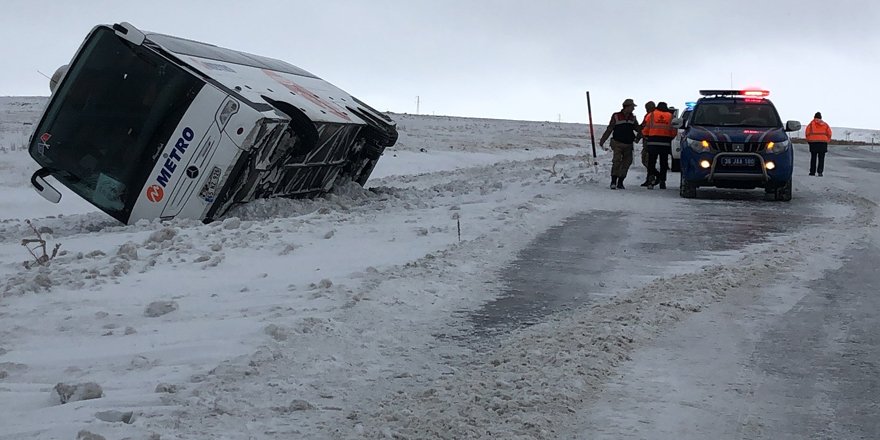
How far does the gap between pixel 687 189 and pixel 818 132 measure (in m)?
8.66

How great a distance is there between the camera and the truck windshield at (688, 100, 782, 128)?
53.1 ft

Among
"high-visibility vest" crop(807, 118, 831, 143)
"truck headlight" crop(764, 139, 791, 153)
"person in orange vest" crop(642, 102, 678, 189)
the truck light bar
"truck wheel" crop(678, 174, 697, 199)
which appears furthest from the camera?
"high-visibility vest" crop(807, 118, 831, 143)

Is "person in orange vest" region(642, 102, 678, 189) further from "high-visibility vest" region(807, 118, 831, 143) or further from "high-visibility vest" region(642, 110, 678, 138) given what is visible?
"high-visibility vest" region(807, 118, 831, 143)

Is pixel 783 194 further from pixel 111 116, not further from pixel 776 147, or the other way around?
pixel 111 116

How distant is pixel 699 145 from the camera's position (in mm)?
15766

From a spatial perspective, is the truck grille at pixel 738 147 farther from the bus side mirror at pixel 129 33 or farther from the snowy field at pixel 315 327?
the bus side mirror at pixel 129 33

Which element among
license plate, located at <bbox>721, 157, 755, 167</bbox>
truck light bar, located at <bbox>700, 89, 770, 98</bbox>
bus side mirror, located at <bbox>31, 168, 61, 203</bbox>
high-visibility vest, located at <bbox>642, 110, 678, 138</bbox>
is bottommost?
license plate, located at <bbox>721, 157, 755, 167</bbox>

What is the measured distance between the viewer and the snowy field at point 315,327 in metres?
4.42

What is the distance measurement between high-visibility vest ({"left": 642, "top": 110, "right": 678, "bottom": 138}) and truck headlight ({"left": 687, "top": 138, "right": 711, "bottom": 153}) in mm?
1740

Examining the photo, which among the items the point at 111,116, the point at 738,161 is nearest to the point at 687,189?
the point at 738,161

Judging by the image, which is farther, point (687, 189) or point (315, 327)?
point (687, 189)

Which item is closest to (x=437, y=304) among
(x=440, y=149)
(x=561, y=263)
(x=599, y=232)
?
(x=561, y=263)

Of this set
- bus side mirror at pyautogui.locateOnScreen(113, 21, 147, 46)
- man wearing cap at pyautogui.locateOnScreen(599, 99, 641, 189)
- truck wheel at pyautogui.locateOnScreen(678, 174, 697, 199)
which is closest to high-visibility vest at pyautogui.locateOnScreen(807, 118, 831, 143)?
man wearing cap at pyautogui.locateOnScreen(599, 99, 641, 189)

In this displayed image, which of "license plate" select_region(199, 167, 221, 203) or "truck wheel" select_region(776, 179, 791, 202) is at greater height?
"license plate" select_region(199, 167, 221, 203)
